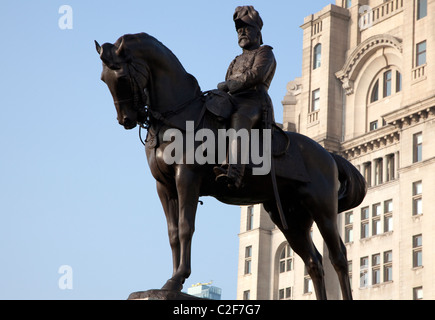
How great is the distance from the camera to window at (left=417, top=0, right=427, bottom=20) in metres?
56.9

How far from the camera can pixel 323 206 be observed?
13.6 metres

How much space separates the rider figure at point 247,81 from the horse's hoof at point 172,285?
1.44 meters

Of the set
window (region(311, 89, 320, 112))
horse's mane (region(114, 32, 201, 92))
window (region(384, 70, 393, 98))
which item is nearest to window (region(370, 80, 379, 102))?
window (region(384, 70, 393, 98))

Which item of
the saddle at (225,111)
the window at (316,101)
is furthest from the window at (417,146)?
the saddle at (225,111)

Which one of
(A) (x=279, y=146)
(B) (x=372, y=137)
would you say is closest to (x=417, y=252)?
(B) (x=372, y=137)

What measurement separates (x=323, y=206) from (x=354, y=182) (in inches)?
37.7

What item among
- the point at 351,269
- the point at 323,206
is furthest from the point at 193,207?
the point at 351,269

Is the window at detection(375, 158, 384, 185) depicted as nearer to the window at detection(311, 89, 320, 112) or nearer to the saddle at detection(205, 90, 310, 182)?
the window at detection(311, 89, 320, 112)

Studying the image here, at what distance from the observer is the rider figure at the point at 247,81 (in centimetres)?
1264

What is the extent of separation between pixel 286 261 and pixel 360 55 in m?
15.4

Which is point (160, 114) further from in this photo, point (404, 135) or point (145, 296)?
point (404, 135)

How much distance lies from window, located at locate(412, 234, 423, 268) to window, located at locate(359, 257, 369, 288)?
18.5ft

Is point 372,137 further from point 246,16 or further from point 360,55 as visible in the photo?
point 246,16

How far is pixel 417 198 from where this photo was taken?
2125 inches
